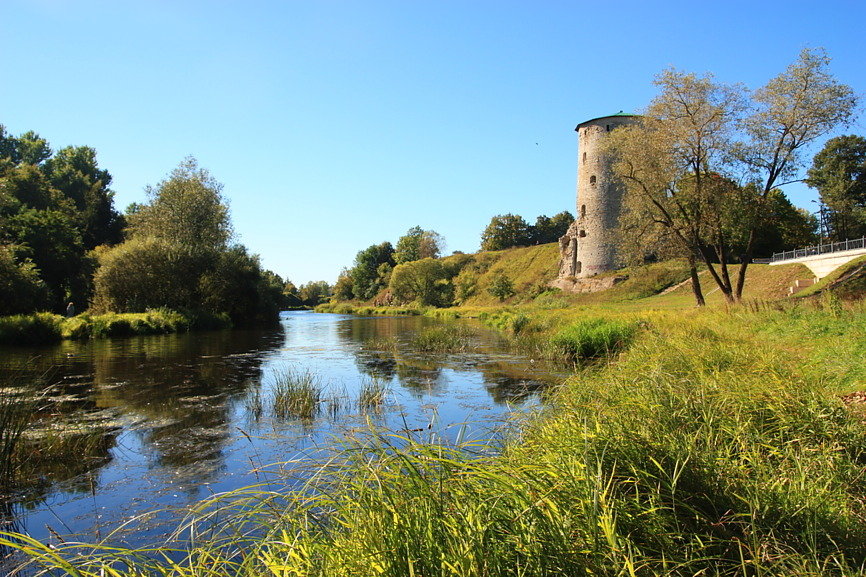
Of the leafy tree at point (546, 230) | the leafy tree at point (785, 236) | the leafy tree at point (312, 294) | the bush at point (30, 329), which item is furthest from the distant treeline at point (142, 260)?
the leafy tree at point (312, 294)

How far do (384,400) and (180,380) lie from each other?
587cm

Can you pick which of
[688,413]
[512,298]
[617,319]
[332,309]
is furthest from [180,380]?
[332,309]

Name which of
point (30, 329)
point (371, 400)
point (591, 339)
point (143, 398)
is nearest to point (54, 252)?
point (30, 329)

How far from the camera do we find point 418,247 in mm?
103375

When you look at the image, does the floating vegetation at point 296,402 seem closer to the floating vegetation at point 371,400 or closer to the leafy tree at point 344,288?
the floating vegetation at point 371,400

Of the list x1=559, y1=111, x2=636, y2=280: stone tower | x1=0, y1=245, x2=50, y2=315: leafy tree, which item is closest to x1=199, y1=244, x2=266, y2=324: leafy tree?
x1=0, y1=245, x2=50, y2=315: leafy tree

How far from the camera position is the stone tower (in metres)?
50.7

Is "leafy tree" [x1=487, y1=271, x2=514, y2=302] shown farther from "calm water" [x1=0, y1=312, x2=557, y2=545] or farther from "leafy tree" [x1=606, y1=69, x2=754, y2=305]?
"calm water" [x1=0, y1=312, x2=557, y2=545]

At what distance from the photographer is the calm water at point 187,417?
5.67 metres

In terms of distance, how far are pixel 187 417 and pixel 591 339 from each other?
10667mm

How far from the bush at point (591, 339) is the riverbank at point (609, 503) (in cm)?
968

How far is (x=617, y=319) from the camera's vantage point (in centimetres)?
1798

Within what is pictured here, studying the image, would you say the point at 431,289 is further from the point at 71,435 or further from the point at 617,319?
the point at 71,435

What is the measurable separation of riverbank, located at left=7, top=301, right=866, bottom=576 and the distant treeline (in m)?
26.8
